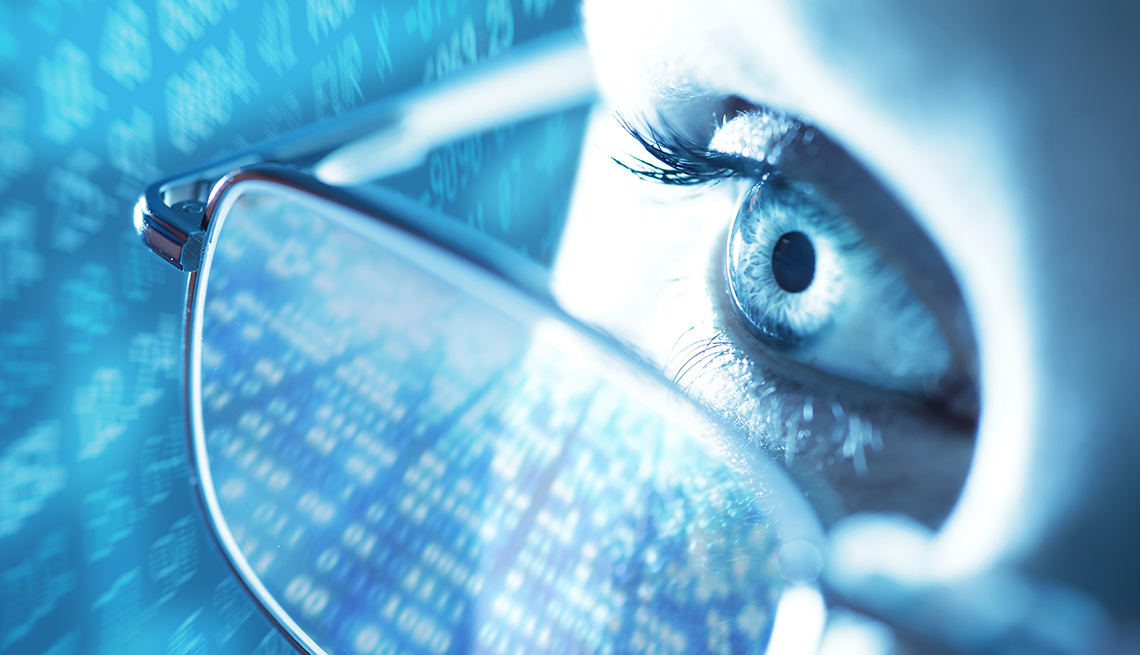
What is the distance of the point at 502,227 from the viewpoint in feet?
0.90

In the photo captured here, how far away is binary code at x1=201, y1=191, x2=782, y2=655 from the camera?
263 mm

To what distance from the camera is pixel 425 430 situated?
308mm

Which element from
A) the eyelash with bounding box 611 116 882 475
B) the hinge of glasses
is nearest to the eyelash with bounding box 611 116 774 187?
the eyelash with bounding box 611 116 882 475

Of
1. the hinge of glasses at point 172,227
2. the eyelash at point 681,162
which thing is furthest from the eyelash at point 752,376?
the hinge of glasses at point 172,227

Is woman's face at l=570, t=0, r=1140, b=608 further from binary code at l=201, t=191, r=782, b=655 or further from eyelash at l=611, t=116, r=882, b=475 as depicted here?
binary code at l=201, t=191, r=782, b=655

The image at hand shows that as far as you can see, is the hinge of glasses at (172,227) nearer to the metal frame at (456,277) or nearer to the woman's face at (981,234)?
the metal frame at (456,277)

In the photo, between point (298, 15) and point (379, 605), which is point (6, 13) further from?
point (379, 605)

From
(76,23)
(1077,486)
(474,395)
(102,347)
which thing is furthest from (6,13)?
(1077,486)

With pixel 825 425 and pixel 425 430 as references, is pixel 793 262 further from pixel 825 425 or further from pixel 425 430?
pixel 425 430

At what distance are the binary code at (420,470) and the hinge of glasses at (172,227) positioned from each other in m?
0.01

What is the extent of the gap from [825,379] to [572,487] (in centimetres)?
15

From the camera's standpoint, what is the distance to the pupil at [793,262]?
0.49 feet

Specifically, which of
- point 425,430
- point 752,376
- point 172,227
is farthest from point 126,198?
point 752,376

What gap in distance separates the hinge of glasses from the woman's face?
0.21 m
